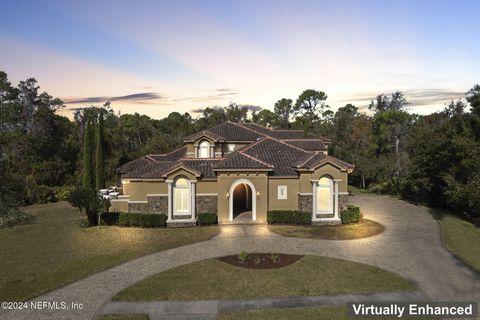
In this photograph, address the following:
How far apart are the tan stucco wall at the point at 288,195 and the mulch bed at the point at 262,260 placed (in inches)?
322

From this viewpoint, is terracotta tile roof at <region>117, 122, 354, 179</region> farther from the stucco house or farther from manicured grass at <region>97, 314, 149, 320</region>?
manicured grass at <region>97, 314, 149, 320</region>

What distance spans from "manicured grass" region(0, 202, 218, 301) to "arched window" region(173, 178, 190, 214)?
1.93 m

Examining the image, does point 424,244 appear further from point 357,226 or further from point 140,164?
point 140,164

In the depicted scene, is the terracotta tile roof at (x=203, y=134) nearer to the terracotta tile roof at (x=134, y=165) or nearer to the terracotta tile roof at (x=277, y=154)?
the terracotta tile roof at (x=134, y=165)

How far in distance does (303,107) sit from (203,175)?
6805 centimetres

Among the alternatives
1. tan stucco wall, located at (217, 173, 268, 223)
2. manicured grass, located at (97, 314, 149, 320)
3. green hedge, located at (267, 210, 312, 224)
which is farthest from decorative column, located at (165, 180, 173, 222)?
manicured grass, located at (97, 314, 149, 320)

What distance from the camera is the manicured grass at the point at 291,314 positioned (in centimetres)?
1230

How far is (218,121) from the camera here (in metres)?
82.2

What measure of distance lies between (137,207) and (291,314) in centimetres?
1780

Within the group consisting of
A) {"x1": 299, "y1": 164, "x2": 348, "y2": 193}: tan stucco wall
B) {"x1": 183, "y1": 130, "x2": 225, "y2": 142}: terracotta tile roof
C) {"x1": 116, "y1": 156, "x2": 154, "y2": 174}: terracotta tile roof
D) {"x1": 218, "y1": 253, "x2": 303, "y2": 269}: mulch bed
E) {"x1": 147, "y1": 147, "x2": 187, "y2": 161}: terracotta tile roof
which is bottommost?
{"x1": 218, "y1": 253, "x2": 303, "y2": 269}: mulch bed

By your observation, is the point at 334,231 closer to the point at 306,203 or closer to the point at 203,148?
the point at 306,203

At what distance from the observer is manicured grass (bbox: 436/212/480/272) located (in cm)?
1900

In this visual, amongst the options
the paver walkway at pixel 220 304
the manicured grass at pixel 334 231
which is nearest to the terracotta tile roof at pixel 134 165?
the manicured grass at pixel 334 231

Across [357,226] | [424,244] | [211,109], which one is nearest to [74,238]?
[357,226]
